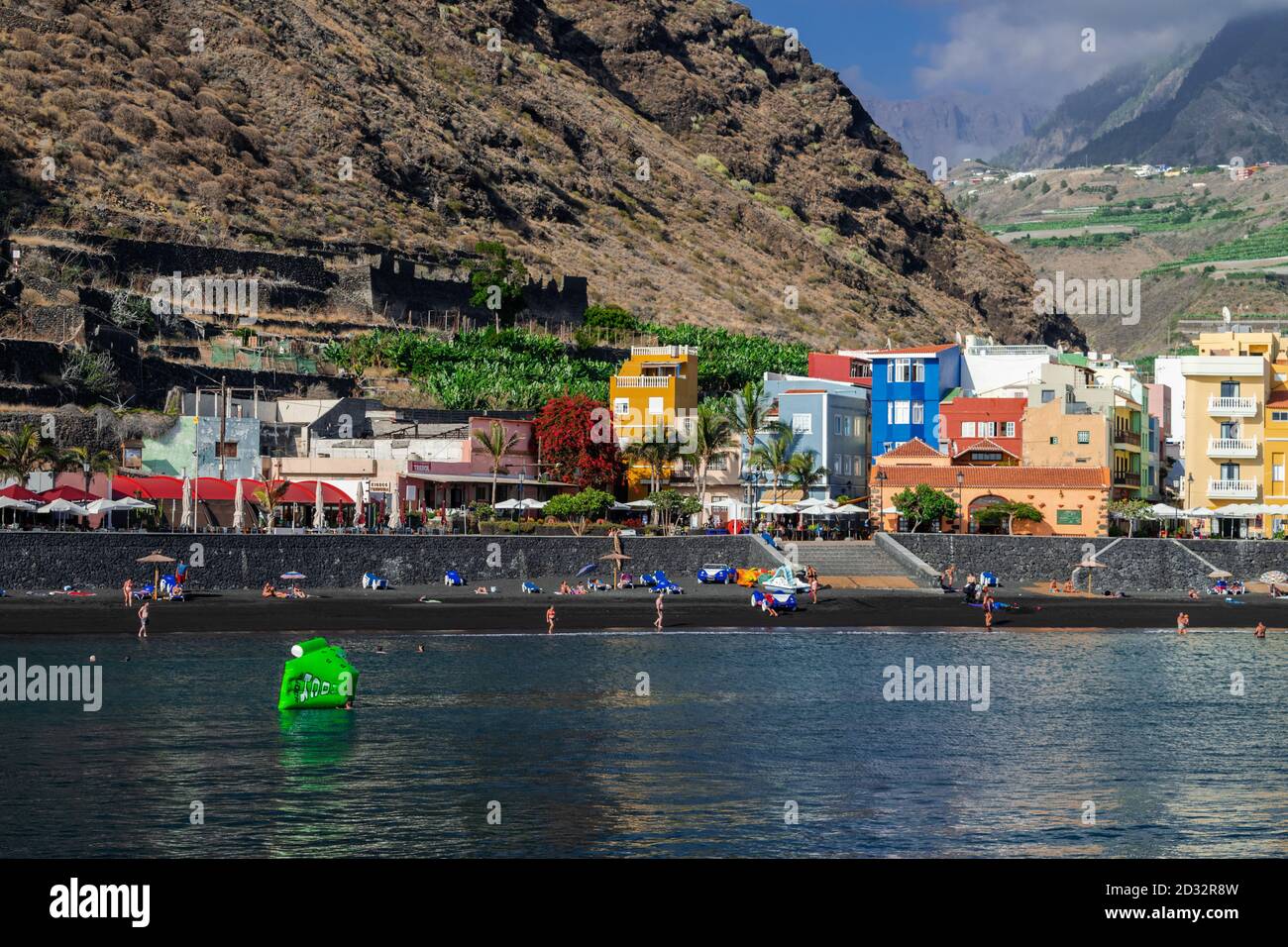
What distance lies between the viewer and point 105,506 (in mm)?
68875

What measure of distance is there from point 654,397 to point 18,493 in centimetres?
3857

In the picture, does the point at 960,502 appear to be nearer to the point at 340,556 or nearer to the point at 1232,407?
the point at 1232,407

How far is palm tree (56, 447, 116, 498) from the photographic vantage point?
73.0 meters

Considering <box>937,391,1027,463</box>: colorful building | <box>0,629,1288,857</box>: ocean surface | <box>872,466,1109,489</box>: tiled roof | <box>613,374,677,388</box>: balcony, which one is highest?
<box>613,374,677,388</box>: balcony

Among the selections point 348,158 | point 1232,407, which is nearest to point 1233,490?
point 1232,407

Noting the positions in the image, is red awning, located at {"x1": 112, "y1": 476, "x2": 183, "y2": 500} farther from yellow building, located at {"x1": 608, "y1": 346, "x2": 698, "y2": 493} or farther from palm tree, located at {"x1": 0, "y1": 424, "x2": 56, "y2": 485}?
yellow building, located at {"x1": 608, "y1": 346, "x2": 698, "y2": 493}

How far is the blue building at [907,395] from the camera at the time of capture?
9312 centimetres

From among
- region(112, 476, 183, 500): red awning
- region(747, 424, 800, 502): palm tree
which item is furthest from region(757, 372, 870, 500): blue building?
region(112, 476, 183, 500): red awning

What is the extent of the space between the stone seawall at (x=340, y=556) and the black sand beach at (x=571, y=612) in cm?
141

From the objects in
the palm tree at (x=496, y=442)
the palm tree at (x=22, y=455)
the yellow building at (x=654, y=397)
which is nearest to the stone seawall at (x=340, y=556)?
the palm tree at (x=22, y=455)

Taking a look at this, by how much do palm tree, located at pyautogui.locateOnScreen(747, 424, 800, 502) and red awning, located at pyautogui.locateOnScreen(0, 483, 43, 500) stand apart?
120 feet

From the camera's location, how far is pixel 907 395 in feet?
307

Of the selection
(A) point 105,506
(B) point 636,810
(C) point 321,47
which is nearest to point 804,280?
(C) point 321,47

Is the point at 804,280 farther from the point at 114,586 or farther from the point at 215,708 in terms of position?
the point at 215,708
